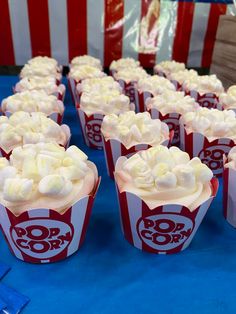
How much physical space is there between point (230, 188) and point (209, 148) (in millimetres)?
322

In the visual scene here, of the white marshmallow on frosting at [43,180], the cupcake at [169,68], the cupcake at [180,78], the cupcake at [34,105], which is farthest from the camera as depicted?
the cupcake at [169,68]

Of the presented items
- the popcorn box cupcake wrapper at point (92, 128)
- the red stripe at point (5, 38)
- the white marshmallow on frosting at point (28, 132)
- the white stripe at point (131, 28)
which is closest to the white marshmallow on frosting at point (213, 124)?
the popcorn box cupcake wrapper at point (92, 128)

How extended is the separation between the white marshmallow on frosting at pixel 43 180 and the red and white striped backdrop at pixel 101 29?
252cm

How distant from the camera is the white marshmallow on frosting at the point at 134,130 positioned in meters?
1.36

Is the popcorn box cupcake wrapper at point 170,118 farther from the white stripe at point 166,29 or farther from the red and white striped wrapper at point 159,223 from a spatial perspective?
the white stripe at point 166,29

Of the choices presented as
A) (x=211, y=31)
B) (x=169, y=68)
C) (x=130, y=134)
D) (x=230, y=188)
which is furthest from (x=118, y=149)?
(x=211, y=31)

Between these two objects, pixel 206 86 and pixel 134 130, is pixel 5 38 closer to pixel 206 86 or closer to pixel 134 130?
pixel 206 86

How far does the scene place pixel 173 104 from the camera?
5.66ft

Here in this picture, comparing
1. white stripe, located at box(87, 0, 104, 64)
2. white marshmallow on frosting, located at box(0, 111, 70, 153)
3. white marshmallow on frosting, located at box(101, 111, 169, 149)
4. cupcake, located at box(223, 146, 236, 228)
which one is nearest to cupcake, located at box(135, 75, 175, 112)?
white marshmallow on frosting, located at box(101, 111, 169, 149)

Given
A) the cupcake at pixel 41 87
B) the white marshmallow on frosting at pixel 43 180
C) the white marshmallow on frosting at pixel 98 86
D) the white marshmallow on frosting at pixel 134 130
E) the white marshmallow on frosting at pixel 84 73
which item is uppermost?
the white marshmallow on frosting at pixel 43 180

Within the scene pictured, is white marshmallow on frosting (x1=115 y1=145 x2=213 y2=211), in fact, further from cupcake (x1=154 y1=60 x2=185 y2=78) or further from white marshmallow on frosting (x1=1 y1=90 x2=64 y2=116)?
cupcake (x1=154 y1=60 x2=185 y2=78)

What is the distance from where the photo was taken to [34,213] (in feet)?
2.99

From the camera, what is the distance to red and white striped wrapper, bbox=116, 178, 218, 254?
3.21 ft

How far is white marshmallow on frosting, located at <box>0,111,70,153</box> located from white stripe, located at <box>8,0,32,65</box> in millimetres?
2097
